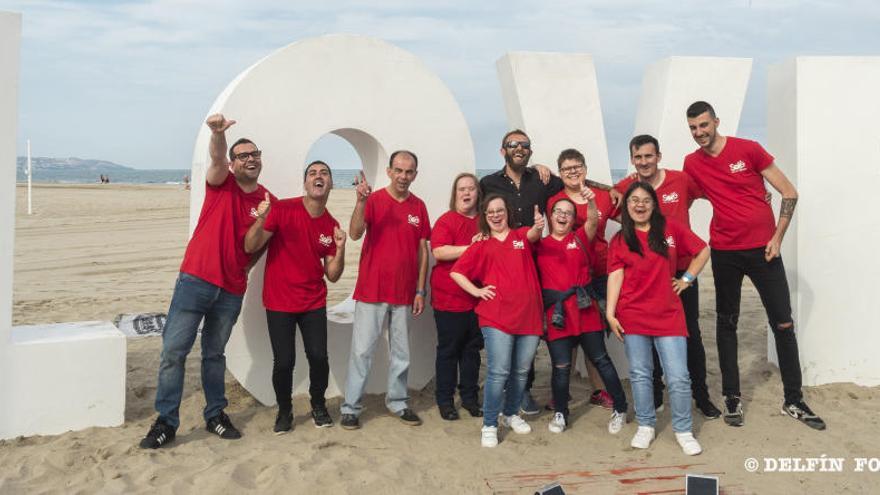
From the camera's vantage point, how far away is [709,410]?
499 cm

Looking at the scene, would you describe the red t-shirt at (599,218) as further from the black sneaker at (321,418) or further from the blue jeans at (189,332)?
the blue jeans at (189,332)

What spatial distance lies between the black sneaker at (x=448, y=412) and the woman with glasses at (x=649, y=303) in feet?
3.96

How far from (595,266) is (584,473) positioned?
1480 millimetres

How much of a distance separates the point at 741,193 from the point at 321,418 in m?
3.12

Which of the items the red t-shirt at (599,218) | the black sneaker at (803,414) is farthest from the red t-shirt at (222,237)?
the black sneaker at (803,414)

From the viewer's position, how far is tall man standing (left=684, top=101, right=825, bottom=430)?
15.6 feet

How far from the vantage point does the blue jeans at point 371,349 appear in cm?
479

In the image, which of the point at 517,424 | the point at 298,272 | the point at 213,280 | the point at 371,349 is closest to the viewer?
the point at 213,280

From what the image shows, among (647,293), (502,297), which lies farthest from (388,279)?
(647,293)

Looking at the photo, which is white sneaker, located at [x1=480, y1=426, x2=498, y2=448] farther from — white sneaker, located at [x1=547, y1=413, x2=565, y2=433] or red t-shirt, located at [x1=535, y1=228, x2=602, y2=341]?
red t-shirt, located at [x1=535, y1=228, x2=602, y2=341]

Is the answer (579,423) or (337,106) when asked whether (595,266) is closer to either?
(579,423)

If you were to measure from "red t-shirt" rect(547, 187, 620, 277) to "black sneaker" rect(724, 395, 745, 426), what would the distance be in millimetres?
1188

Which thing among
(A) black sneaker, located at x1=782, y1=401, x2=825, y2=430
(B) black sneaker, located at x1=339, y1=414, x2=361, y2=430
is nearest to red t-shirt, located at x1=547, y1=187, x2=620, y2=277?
(A) black sneaker, located at x1=782, y1=401, x2=825, y2=430

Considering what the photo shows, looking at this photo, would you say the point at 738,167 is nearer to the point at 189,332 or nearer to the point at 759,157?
the point at 759,157
